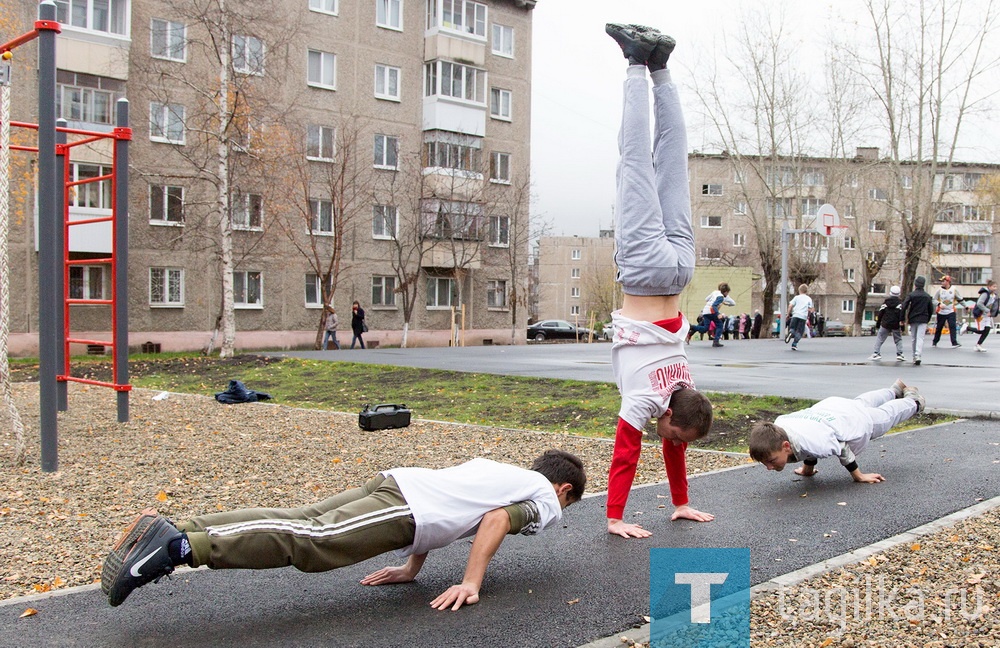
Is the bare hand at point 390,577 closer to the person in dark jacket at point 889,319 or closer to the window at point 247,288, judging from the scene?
the person in dark jacket at point 889,319

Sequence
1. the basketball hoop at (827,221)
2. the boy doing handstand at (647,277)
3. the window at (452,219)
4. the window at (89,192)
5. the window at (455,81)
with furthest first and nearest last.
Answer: the window at (455,81), the window at (452,219), the basketball hoop at (827,221), the window at (89,192), the boy doing handstand at (647,277)

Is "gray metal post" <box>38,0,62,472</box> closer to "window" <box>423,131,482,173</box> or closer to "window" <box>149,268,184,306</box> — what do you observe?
"window" <box>149,268,184,306</box>

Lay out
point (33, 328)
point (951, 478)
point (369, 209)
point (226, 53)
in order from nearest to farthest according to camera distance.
Answer: point (951, 478), point (226, 53), point (33, 328), point (369, 209)

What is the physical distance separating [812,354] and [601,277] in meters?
72.8

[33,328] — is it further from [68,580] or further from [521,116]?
[68,580]

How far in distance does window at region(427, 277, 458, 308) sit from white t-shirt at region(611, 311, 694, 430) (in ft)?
116

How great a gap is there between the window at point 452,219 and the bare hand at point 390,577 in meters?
34.5

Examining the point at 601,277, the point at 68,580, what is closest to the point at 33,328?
the point at 68,580

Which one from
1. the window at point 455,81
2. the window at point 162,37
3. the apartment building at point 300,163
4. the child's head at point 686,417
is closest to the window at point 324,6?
the apartment building at point 300,163

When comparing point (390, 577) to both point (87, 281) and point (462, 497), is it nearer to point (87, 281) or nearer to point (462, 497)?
point (462, 497)

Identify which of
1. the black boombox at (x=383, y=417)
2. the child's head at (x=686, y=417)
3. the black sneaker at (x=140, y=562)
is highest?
the child's head at (x=686, y=417)

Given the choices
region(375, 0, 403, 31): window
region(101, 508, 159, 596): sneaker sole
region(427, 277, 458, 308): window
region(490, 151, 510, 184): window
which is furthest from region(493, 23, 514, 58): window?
region(101, 508, 159, 596): sneaker sole

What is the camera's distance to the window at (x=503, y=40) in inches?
1660

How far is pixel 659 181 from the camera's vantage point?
5.09 meters
